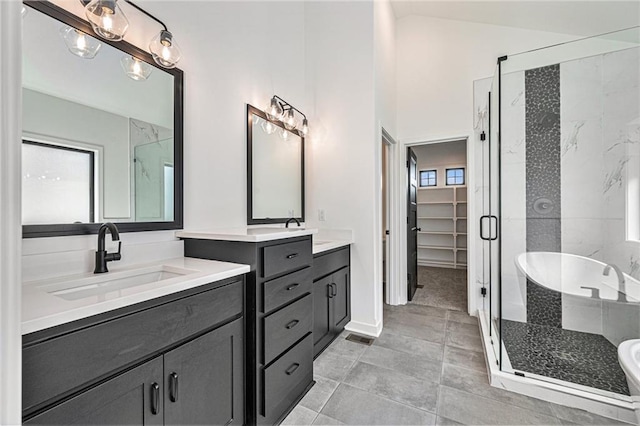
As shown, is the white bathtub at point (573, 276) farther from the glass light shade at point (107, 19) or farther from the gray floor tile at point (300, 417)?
the glass light shade at point (107, 19)

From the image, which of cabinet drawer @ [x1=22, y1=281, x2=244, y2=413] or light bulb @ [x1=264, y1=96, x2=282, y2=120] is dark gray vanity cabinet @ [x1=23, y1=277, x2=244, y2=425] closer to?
cabinet drawer @ [x1=22, y1=281, x2=244, y2=413]

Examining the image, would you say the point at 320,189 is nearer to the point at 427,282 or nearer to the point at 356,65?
the point at 356,65

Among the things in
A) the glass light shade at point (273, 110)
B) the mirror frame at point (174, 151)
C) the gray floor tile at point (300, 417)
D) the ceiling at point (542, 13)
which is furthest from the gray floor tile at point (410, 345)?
the ceiling at point (542, 13)

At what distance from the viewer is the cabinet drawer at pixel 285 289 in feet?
4.63

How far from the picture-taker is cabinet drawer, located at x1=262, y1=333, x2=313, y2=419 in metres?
Result: 1.41

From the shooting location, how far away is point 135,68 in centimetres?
145

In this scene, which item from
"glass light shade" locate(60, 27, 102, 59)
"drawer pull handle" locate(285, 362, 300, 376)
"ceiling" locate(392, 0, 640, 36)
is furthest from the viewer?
"ceiling" locate(392, 0, 640, 36)

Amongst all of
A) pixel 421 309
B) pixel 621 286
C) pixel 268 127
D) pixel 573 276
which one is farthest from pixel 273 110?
pixel 621 286

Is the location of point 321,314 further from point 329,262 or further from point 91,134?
point 91,134

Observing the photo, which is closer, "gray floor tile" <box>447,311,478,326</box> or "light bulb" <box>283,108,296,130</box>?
"light bulb" <box>283,108,296,130</box>

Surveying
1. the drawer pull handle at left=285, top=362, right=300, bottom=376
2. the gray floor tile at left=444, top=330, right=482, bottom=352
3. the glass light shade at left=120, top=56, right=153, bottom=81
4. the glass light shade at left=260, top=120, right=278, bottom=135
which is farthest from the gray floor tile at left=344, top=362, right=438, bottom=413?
the glass light shade at left=120, top=56, right=153, bottom=81

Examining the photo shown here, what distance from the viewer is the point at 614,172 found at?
87.7 inches

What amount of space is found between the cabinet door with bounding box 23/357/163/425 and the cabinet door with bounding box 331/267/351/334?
60.0 inches

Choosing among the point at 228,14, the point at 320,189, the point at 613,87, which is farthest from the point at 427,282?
the point at 228,14
